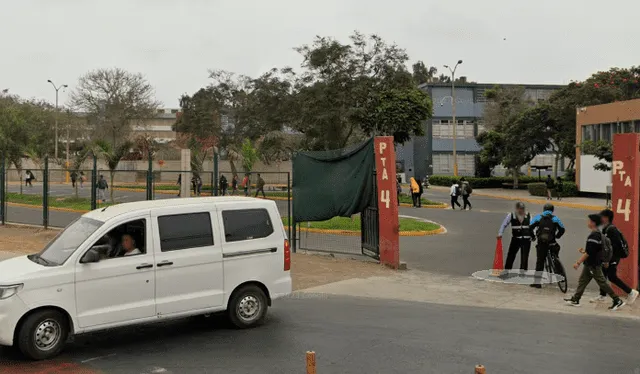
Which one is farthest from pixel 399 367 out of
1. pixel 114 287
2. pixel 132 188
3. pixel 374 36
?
pixel 374 36

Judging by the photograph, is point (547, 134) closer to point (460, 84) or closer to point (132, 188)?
point (460, 84)

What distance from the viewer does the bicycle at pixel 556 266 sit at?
11336 millimetres

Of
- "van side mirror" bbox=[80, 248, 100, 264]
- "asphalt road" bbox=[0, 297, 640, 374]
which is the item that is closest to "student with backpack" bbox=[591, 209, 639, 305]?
"asphalt road" bbox=[0, 297, 640, 374]

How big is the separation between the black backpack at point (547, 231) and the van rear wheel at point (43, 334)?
27.0ft

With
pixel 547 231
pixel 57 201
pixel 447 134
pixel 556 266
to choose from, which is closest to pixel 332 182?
pixel 547 231

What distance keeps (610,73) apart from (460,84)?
20.4 metres

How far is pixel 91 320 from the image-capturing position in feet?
24.1

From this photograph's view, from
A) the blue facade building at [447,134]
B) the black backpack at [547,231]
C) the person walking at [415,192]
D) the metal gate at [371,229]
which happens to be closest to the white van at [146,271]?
the black backpack at [547,231]

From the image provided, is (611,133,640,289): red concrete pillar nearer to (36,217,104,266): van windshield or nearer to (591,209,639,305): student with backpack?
(591,209,639,305): student with backpack

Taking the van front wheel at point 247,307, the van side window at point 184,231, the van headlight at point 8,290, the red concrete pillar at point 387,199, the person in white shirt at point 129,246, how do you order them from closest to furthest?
the van headlight at point 8,290
the person in white shirt at point 129,246
the van side window at point 184,231
the van front wheel at point 247,307
the red concrete pillar at point 387,199

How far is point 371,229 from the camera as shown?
588 inches

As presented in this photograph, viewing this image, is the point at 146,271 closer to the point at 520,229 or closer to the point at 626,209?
the point at 520,229

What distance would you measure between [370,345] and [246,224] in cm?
236

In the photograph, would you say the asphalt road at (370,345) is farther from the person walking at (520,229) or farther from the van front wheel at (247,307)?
the person walking at (520,229)
